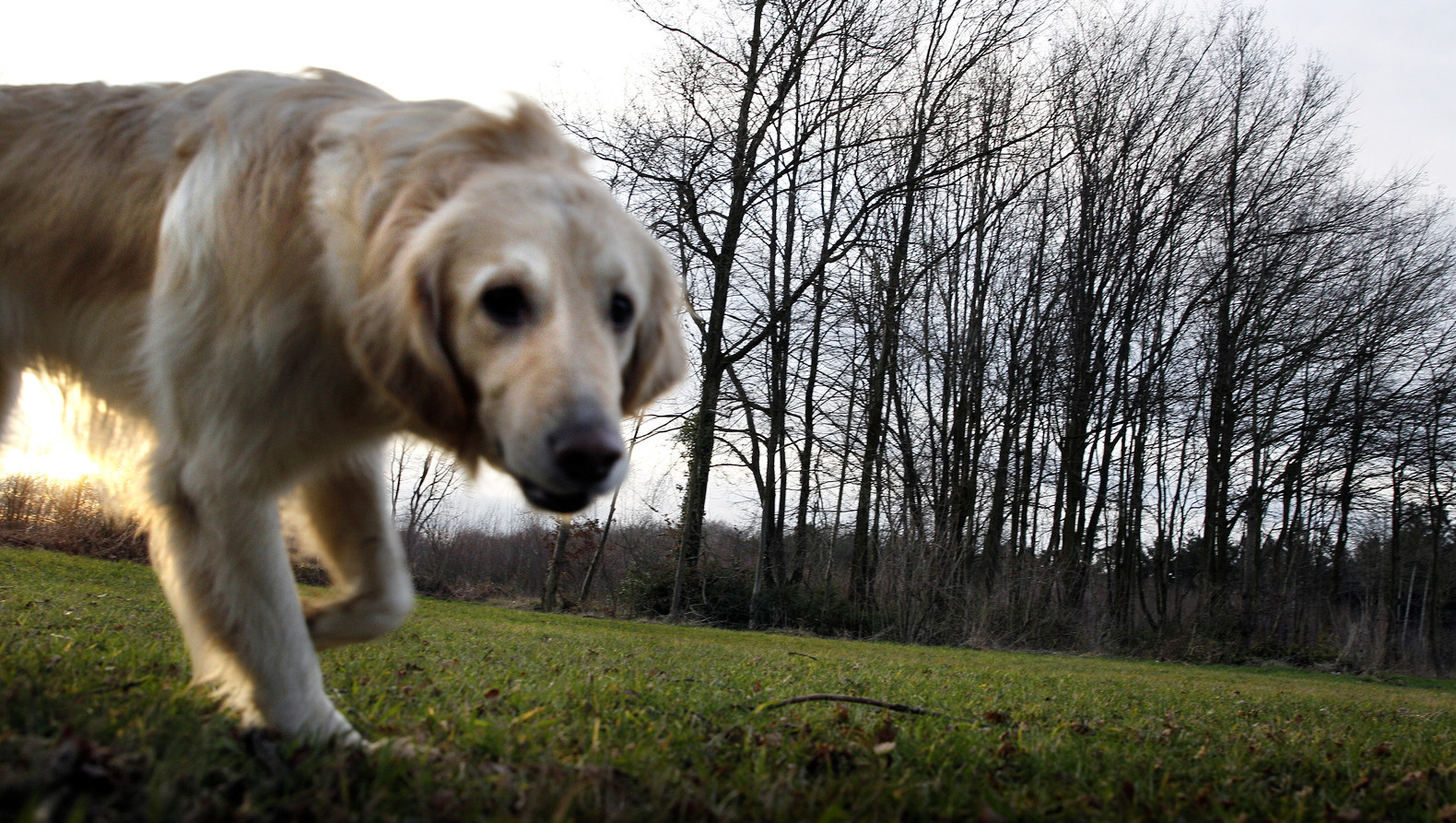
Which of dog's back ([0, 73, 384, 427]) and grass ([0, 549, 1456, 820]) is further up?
dog's back ([0, 73, 384, 427])

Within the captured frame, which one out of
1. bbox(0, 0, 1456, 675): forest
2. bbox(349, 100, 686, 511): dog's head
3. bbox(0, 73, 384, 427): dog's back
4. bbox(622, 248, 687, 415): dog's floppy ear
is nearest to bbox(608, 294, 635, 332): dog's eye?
bbox(349, 100, 686, 511): dog's head

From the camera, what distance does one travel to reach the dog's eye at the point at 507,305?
73.7 inches

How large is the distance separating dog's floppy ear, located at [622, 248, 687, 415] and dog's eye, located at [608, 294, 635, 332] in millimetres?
142

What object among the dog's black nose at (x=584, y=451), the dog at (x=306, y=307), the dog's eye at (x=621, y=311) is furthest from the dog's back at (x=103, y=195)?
the dog's black nose at (x=584, y=451)

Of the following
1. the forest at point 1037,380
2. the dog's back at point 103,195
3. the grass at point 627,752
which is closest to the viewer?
the grass at point 627,752

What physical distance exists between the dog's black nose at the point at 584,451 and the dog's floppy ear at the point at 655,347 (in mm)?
546

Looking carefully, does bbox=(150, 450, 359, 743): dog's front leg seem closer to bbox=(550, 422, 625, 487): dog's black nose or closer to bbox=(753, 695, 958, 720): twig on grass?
bbox=(550, 422, 625, 487): dog's black nose

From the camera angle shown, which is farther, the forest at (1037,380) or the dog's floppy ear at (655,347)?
the forest at (1037,380)

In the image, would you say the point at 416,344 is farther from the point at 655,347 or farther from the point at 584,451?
the point at 655,347

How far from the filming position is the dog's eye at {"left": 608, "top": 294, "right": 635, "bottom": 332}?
6.68 ft

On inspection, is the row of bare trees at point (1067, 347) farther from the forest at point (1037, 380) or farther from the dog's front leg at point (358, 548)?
the dog's front leg at point (358, 548)

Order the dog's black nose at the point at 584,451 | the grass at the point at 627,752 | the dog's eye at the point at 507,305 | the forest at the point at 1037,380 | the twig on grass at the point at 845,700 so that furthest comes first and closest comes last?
the forest at the point at 1037,380, the twig on grass at the point at 845,700, the dog's eye at the point at 507,305, the dog's black nose at the point at 584,451, the grass at the point at 627,752

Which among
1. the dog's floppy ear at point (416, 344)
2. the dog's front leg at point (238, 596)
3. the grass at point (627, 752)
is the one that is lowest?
the grass at point (627, 752)

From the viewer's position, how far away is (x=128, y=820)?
4.02 ft
